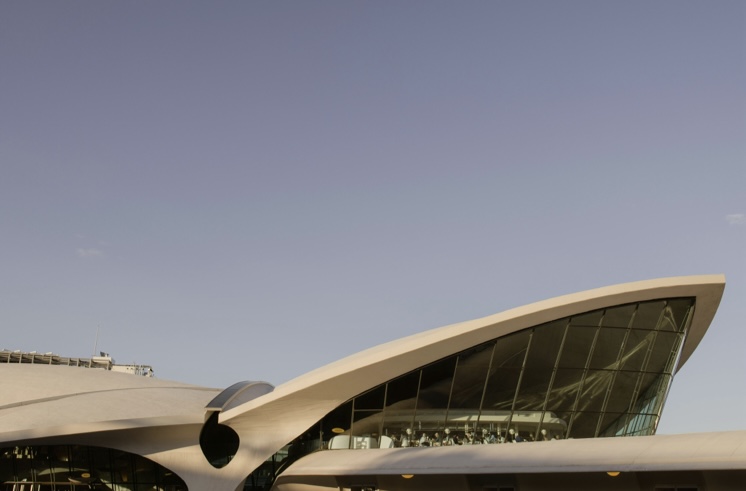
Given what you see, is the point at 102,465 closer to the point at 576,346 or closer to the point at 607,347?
the point at 576,346

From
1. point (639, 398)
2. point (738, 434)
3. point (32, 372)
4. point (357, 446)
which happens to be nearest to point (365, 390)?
point (357, 446)

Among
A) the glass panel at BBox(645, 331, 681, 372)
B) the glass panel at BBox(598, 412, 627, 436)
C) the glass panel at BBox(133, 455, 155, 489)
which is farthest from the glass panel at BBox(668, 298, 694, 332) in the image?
the glass panel at BBox(133, 455, 155, 489)

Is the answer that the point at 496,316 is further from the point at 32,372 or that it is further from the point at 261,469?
the point at 32,372

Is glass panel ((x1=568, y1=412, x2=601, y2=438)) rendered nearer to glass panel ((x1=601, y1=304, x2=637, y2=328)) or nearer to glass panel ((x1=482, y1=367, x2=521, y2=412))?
glass panel ((x1=482, y1=367, x2=521, y2=412))

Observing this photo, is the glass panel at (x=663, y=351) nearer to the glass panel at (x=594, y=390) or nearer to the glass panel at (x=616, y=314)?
the glass panel at (x=616, y=314)

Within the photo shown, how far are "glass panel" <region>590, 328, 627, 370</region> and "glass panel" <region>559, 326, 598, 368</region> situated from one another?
0.86 feet

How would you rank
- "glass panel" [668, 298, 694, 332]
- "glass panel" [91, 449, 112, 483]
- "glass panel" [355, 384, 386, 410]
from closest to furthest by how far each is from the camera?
"glass panel" [668, 298, 694, 332]
"glass panel" [355, 384, 386, 410]
"glass panel" [91, 449, 112, 483]

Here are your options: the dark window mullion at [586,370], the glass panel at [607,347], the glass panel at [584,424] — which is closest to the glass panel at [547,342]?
the dark window mullion at [586,370]

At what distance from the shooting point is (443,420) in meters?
26.2

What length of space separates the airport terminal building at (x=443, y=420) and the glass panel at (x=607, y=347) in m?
0.05

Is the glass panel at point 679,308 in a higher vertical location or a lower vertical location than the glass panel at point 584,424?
higher

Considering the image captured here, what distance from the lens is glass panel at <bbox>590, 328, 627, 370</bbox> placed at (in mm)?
25609

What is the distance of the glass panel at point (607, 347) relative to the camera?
25609 mm

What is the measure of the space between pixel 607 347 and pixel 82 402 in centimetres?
2327
